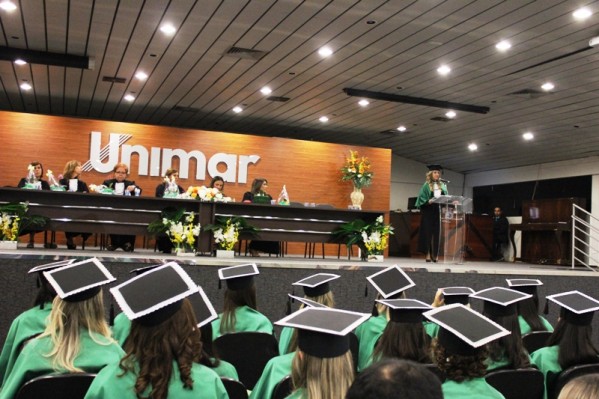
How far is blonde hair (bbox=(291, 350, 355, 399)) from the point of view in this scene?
1.80 meters

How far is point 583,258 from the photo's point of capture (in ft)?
50.3

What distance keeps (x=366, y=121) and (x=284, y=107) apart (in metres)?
1.90

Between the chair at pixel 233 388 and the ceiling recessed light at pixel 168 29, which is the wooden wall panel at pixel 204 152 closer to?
the ceiling recessed light at pixel 168 29

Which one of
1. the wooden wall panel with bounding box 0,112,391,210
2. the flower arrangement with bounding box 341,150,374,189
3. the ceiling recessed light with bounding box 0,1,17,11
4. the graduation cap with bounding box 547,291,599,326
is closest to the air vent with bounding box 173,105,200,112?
the wooden wall panel with bounding box 0,112,391,210

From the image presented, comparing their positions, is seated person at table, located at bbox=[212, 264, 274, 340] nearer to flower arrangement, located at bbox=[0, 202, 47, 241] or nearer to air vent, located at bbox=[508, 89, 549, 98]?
flower arrangement, located at bbox=[0, 202, 47, 241]

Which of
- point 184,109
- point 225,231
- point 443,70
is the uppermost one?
point 443,70

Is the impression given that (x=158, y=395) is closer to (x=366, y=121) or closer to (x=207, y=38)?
(x=207, y=38)

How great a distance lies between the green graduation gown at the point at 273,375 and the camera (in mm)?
2388

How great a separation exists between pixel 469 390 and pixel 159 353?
1016 millimetres

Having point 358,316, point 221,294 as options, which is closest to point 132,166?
point 221,294

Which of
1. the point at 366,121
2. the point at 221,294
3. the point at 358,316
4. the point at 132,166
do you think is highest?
the point at 366,121

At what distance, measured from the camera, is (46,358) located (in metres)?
2.29

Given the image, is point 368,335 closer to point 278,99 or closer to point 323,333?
point 323,333

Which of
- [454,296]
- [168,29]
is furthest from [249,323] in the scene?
[168,29]
